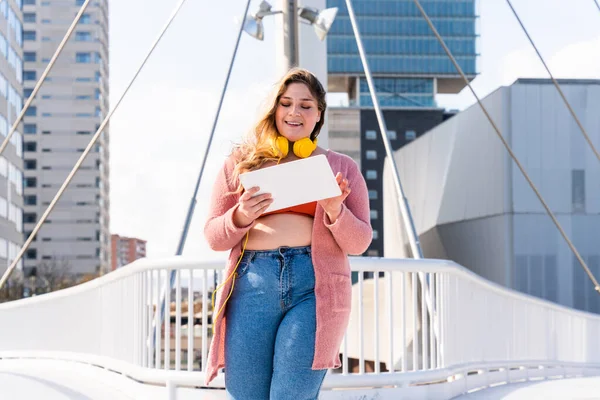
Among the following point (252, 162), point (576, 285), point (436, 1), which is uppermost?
point (436, 1)

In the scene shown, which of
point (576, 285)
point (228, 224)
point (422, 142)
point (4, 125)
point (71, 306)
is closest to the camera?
point (228, 224)

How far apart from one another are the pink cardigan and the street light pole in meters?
5.47

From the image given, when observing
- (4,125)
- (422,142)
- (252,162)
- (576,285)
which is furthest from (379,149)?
(252,162)

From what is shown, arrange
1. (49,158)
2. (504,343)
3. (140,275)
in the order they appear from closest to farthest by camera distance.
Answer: (140,275), (504,343), (49,158)

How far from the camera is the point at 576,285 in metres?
20.2

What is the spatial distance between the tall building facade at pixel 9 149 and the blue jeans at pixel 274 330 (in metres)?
54.2

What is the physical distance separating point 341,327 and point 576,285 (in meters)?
19.0

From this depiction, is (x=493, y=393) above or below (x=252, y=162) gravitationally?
below

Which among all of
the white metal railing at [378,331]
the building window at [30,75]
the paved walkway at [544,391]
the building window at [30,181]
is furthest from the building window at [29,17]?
the paved walkway at [544,391]

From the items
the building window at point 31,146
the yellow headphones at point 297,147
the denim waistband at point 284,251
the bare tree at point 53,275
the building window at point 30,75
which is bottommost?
the bare tree at point 53,275

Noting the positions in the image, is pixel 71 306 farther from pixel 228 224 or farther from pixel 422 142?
pixel 422 142

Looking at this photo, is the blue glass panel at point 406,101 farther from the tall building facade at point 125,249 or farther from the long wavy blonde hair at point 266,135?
the tall building facade at point 125,249

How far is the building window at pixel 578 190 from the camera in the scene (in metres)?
20.5

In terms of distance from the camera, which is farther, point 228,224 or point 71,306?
point 71,306
